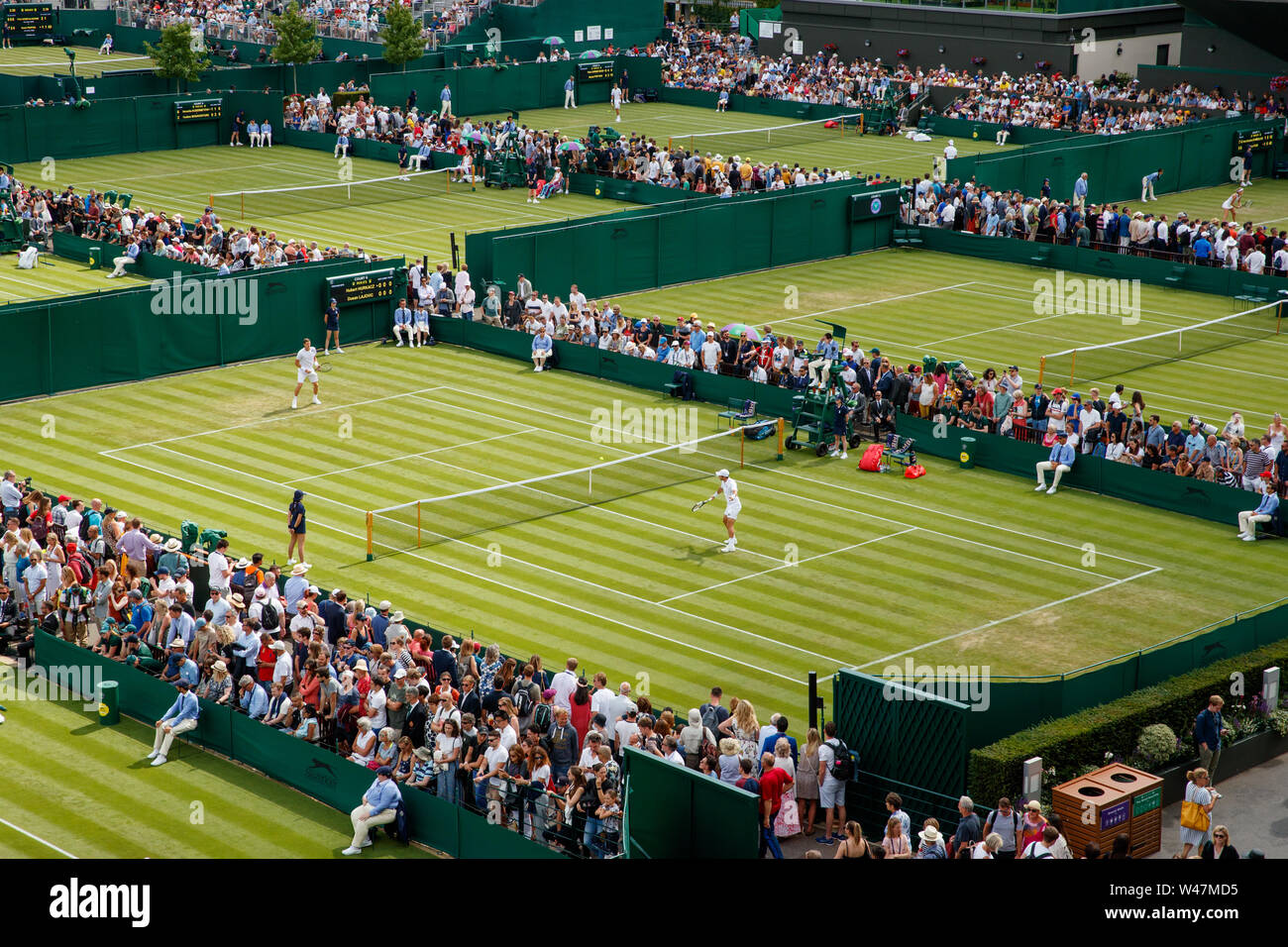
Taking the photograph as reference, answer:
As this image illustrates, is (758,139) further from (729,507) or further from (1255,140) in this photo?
(729,507)

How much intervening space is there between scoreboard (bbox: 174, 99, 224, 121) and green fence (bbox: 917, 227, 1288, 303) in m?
31.3

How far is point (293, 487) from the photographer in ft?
113

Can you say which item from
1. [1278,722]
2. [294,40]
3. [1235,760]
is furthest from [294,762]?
[294,40]

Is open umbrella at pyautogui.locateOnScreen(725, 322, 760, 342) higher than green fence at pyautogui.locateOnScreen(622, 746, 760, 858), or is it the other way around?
open umbrella at pyautogui.locateOnScreen(725, 322, 760, 342)

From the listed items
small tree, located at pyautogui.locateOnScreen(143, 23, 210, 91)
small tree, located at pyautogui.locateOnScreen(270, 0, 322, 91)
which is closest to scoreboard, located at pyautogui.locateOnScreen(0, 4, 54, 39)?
small tree, located at pyautogui.locateOnScreen(143, 23, 210, 91)

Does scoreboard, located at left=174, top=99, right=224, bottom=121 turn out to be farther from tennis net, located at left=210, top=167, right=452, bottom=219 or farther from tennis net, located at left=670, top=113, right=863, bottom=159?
tennis net, located at left=670, top=113, right=863, bottom=159

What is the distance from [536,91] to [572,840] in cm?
6694

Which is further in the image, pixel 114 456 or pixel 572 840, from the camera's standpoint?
pixel 114 456

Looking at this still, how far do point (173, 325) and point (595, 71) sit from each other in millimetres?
46701

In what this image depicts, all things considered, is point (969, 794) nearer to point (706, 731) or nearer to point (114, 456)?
point (706, 731)

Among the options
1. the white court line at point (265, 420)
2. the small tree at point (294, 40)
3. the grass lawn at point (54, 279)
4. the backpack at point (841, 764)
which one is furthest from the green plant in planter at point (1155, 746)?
the small tree at point (294, 40)

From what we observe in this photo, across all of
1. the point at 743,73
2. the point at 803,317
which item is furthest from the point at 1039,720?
the point at 743,73

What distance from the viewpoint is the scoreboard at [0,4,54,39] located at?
95875mm

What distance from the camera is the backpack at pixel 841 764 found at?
21344mm
